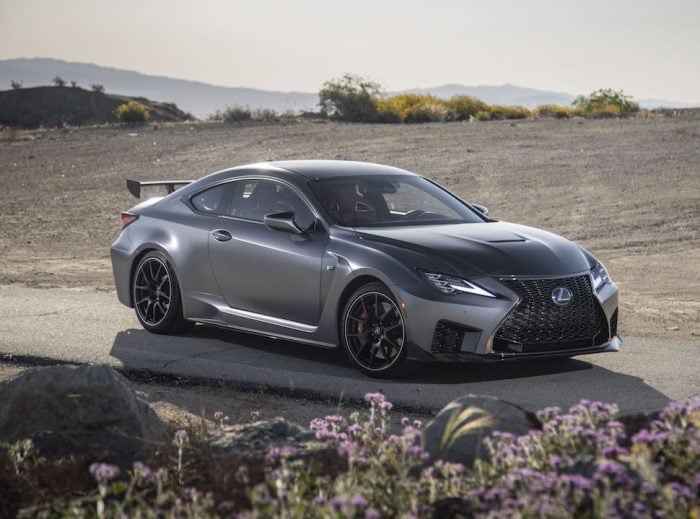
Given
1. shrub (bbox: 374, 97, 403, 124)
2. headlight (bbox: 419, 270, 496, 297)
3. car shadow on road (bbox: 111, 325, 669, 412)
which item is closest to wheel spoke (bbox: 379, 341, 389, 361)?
car shadow on road (bbox: 111, 325, 669, 412)

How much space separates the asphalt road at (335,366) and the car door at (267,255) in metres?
0.47

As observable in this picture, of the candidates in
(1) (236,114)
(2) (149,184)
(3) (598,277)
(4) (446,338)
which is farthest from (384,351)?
(1) (236,114)

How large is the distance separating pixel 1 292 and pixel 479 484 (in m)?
10.1

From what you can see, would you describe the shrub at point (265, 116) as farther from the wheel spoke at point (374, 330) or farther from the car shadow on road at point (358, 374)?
the wheel spoke at point (374, 330)

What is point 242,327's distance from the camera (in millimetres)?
10016

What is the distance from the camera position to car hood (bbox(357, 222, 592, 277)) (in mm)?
8641

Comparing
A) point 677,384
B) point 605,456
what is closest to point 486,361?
point 677,384

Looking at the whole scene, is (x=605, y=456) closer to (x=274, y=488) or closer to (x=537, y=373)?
(x=274, y=488)

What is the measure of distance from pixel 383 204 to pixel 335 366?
139 cm

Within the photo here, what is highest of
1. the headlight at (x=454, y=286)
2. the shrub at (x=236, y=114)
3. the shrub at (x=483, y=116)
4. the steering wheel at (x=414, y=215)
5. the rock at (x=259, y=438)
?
the steering wheel at (x=414, y=215)

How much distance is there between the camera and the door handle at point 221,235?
1010 centimetres

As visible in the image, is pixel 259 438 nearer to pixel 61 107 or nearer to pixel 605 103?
pixel 605 103

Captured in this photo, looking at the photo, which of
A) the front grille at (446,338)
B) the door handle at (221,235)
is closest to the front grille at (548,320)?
the front grille at (446,338)

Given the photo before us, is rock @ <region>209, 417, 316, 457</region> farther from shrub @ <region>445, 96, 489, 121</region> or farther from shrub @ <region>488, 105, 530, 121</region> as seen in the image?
shrub @ <region>488, 105, 530, 121</region>
